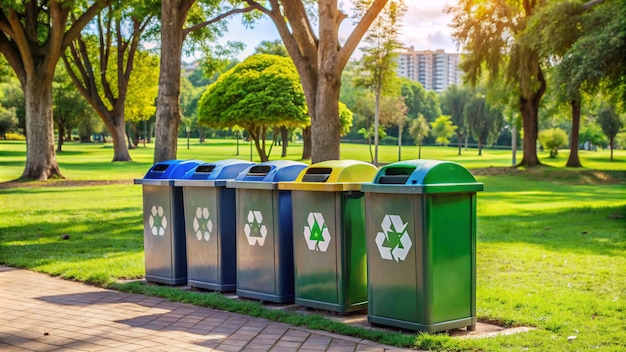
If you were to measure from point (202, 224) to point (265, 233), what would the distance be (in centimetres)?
98

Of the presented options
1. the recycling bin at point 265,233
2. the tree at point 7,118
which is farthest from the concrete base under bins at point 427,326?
the tree at point 7,118

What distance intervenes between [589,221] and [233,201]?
9182 millimetres

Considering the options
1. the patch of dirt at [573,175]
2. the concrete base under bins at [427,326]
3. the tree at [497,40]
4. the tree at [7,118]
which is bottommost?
the patch of dirt at [573,175]

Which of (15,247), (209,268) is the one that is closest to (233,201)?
(209,268)

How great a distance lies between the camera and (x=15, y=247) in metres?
11.1

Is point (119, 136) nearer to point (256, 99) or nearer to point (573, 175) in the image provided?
point (256, 99)

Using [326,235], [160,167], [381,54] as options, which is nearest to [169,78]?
[160,167]

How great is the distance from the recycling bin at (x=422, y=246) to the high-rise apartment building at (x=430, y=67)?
16321 centimetres

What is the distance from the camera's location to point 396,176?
584cm

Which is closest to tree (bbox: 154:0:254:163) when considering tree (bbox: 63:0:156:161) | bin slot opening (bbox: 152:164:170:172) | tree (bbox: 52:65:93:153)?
bin slot opening (bbox: 152:164:170:172)

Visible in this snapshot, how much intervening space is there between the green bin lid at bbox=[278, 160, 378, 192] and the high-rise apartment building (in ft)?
533

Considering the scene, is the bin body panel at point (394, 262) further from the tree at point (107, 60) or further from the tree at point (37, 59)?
the tree at point (107, 60)

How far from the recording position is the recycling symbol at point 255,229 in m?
6.98

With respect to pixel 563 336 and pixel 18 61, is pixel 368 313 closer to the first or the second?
pixel 563 336
